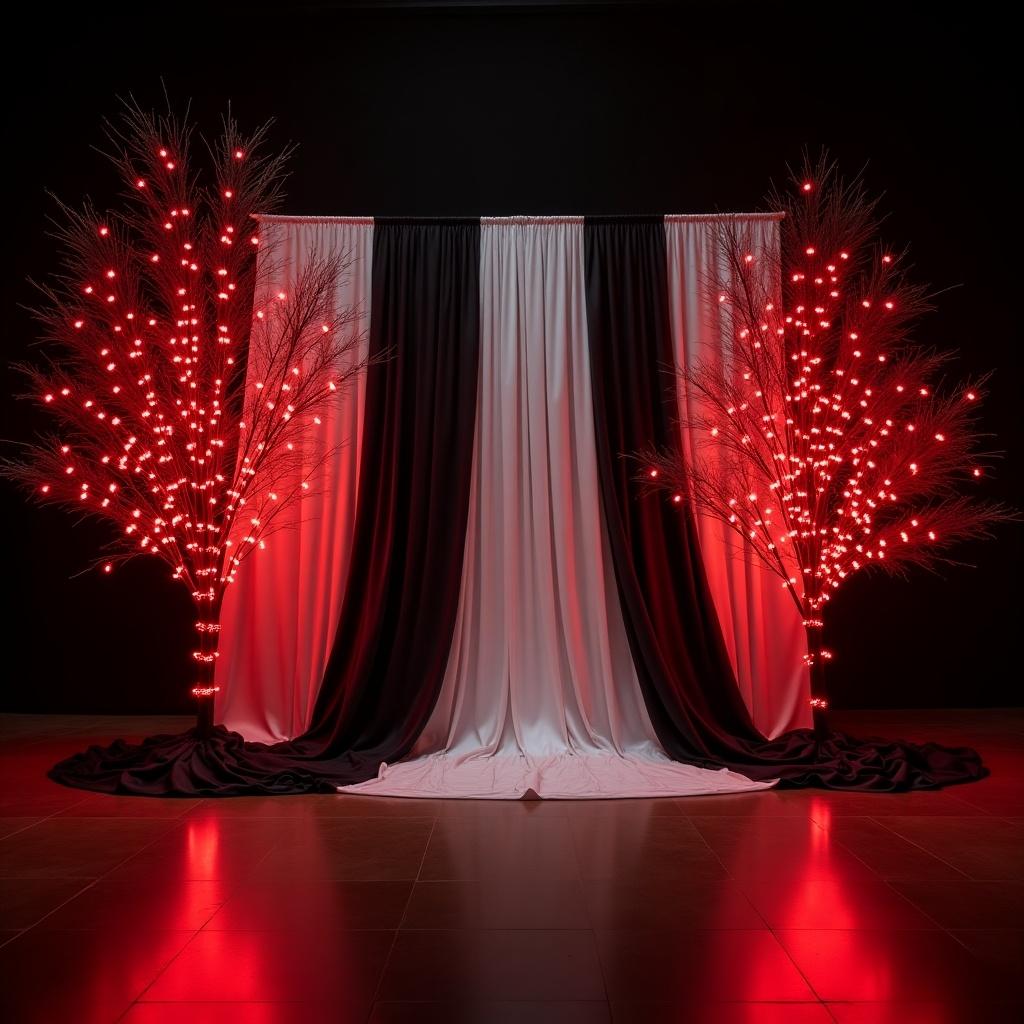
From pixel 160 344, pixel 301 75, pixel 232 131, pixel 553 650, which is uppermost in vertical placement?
pixel 301 75

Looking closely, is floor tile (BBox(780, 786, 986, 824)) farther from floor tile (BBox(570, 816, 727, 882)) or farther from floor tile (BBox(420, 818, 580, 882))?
floor tile (BBox(420, 818, 580, 882))

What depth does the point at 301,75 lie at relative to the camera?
19.3 feet

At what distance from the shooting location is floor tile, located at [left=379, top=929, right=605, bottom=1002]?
6.31 ft

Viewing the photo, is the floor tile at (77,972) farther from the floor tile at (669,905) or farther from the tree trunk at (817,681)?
the tree trunk at (817,681)

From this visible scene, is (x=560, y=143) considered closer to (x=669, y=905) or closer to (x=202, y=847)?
(x=202, y=847)

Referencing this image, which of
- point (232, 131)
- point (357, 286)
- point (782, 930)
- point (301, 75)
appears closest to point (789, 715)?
point (782, 930)

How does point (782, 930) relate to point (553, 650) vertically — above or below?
below

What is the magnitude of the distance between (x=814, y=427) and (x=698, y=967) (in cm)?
314

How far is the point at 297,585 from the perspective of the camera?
5.07 metres

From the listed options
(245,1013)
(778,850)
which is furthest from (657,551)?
(245,1013)

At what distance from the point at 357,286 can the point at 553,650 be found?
2421 mm

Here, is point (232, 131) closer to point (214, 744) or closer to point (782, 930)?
point (214, 744)

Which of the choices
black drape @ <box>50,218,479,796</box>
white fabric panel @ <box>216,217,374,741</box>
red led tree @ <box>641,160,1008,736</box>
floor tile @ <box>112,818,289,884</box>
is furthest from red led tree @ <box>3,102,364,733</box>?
red led tree @ <box>641,160,1008,736</box>

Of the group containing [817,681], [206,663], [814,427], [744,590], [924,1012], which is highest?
[814,427]
